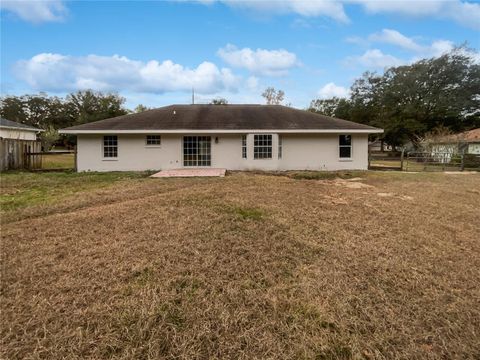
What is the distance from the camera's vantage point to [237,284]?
3.60 meters

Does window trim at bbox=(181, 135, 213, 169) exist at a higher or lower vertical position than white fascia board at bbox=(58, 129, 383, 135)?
→ lower

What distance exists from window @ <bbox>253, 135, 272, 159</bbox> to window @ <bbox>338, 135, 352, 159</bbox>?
4.22 meters

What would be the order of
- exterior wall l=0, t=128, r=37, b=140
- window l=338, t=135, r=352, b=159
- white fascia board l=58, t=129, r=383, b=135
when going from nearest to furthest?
white fascia board l=58, t=129, r=383, b=135
window l=338, t=135, r=352, b=159
exterior wall l=0, t=128, r=37, b=140

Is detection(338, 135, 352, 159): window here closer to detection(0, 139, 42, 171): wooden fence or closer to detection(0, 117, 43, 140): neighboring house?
detection(0, 139, 42, 171): wooden fence

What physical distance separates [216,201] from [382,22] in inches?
541

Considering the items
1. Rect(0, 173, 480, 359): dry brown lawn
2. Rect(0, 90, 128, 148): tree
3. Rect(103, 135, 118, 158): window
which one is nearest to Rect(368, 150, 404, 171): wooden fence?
Rect(0, 173, 480, 359): dry brown lawn

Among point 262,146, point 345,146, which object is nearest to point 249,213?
point 262,146

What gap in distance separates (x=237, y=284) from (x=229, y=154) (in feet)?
43.5

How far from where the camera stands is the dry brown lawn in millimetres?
2703

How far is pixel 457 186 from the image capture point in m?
11.8

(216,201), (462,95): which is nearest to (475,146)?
(462,95)

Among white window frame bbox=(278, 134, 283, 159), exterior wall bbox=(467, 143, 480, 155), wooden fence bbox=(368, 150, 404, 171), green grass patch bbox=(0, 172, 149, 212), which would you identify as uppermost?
exterior wall bbox=(467, 143, 480, 155)

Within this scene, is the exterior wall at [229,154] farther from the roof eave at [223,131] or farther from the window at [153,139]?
the roof eave at [223,131]

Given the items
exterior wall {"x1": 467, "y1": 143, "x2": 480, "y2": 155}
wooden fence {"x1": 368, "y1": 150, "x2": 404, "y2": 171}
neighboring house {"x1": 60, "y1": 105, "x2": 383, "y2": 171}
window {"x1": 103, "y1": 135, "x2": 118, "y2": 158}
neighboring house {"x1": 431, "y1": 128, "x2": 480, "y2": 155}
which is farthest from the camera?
exterior wall {"x1": 467, "y1": 143, "x2": 480, "y2": 155}
